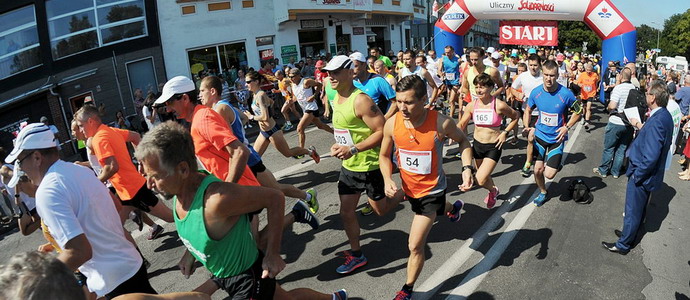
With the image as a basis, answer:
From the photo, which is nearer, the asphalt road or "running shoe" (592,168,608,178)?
the asphalt road

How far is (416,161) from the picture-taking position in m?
3.53

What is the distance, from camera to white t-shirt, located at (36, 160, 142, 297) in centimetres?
227

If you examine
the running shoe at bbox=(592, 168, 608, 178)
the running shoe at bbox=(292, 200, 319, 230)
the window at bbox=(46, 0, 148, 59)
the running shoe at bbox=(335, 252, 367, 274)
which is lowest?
the running shoe at bbox=(592, 168, 608, 178)

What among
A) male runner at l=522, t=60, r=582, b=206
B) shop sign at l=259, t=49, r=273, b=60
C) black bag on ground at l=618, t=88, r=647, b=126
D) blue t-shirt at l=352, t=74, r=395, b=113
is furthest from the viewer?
shop sign at l=259, t=49, r=273, b=60

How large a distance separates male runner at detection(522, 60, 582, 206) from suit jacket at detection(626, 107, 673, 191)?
124 centimetres

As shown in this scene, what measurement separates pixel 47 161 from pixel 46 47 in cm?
1435

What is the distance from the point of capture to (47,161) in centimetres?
248

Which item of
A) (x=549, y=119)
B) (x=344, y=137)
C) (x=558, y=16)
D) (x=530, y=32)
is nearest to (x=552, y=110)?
(x=549, y=119)

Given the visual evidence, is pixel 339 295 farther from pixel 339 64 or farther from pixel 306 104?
pixel 306 104

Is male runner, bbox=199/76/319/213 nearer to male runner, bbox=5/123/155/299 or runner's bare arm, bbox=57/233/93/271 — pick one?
male runner, bbox=5/123/155/299

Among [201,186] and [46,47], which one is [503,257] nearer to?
[201,186]

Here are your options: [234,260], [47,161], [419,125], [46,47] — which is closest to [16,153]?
[47,161]

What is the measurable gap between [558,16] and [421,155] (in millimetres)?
13582

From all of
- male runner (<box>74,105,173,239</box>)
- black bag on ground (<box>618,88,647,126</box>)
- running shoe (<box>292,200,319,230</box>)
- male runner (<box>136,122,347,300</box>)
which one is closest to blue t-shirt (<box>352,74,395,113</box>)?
running shoe (<box>292,200,319,230</box>)
